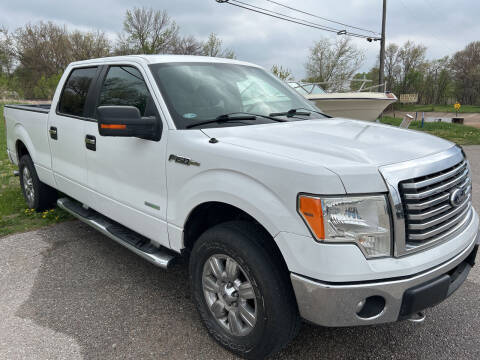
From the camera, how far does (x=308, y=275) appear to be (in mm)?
1932

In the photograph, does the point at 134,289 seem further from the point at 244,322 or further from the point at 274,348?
the point at 274,348

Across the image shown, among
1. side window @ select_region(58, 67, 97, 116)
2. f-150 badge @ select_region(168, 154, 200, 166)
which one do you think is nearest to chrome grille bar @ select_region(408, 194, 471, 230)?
f-150 badge @ select_region(168, 154, 200, 166)

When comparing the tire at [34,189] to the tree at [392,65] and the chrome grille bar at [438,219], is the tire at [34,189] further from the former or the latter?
the tree at [392,65]

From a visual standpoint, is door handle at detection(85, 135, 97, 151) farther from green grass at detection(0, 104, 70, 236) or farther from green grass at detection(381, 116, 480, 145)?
green grass at detection(381, 116, 480, 145)

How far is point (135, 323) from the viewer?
9.45 feet

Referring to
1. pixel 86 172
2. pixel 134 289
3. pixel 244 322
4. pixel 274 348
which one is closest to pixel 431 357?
pixel 274 348

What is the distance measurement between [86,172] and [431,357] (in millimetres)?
3220

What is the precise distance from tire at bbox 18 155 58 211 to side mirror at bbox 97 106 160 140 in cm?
291

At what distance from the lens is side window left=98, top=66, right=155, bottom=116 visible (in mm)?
3080

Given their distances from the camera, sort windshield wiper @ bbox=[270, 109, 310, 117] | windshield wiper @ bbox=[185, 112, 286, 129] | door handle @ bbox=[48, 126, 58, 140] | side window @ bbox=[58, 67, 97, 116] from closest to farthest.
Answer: windshield wiper @ bbox=[185, 112, 286, 129], windshield wiper @ bbox=[270, 109, 310, 117], side window @ bbox=[58, 67, 97, 116], door handle @ bbox=[48, 126, 58, 140]

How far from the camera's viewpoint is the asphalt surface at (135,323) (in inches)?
101

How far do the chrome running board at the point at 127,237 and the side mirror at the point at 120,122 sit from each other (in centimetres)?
94

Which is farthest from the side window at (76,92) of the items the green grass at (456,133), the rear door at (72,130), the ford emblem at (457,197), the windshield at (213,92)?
the green grass at (456,133)

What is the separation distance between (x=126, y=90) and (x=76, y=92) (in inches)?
41.2
